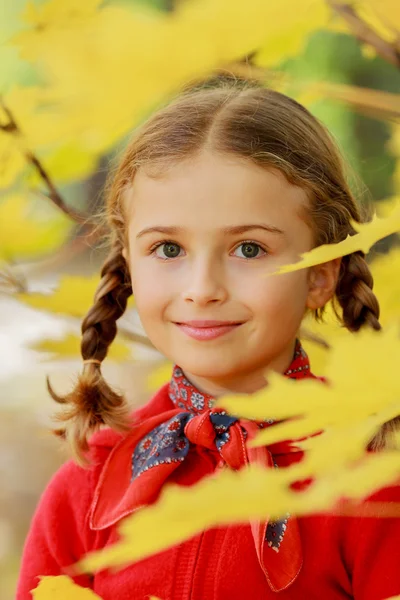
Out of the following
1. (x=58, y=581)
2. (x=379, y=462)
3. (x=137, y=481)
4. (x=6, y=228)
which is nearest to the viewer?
(x=379, y=462)

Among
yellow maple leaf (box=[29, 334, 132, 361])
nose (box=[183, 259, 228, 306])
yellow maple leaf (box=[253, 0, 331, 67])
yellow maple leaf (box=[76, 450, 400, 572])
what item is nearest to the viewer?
yellow maple leaf (box=[76, 450, 400, 572])

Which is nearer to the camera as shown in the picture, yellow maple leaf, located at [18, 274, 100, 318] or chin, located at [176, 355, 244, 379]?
chin, located at [176, 355, 244, 379]

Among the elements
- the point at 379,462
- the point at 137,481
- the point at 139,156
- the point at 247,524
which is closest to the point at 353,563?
the point at 247,524

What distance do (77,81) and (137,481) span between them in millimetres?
445

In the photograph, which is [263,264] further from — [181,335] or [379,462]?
[379,462]

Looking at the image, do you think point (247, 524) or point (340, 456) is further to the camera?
point (247, 524)

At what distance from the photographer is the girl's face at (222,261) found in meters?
0.95

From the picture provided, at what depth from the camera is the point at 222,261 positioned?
0.95 m

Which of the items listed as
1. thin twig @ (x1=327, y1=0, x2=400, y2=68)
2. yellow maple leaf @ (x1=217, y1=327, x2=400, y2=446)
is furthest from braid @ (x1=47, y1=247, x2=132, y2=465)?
yellow maple leaf @ (x1=217, y1=327, x2=400, y2=446)

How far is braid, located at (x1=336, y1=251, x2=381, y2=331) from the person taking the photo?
108 cm

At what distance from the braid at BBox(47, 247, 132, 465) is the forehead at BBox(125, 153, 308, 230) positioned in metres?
0.20

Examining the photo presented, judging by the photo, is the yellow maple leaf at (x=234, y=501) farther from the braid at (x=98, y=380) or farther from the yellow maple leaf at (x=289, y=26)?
the braid at (x=98, y=380)

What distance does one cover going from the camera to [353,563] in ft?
3.20

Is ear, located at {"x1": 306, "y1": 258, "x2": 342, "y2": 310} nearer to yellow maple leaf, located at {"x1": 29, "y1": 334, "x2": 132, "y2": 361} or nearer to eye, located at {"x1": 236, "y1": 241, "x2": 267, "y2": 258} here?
eye, located at {"x1": 236, "y1": 241, "x2": 267, "y2": 258}
